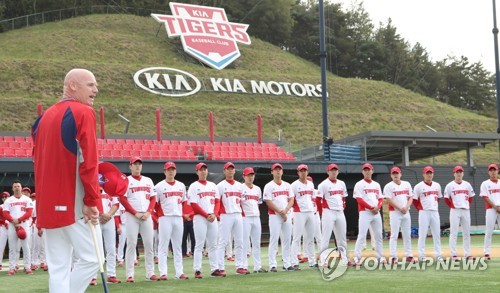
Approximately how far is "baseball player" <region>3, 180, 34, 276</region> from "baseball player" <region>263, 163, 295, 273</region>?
232 inches

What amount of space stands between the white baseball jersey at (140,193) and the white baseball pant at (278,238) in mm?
2794

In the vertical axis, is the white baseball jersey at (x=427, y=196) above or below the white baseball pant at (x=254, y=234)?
above

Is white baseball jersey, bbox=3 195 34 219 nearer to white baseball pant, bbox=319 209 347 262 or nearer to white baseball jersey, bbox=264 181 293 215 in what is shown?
white baseball jersey, bbox=264 181 293 215

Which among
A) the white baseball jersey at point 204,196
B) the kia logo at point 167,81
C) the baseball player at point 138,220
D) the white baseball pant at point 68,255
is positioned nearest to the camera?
the white baseball pant at point 68,255

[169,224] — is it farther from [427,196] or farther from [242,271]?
[427,196]

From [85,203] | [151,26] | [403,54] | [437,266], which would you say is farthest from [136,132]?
[403,54]

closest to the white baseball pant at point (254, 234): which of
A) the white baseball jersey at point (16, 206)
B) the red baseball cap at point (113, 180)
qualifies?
the white baseball jersey at point (16, 206)

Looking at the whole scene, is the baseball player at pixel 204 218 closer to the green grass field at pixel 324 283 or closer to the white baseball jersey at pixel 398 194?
the green grass field at pixel 324 283

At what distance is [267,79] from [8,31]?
26.1 meters

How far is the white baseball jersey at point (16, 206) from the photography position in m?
17.2

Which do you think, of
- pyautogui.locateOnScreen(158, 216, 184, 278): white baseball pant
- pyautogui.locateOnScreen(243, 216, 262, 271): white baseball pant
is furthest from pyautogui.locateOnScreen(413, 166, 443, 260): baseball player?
pyautogui.locateOnScreen(158, 216, 184, 278): white baseball pant

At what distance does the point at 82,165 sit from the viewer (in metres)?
6.13

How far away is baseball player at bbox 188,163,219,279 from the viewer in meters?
13.7

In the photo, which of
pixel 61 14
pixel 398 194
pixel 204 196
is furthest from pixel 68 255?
pixel 61 14
